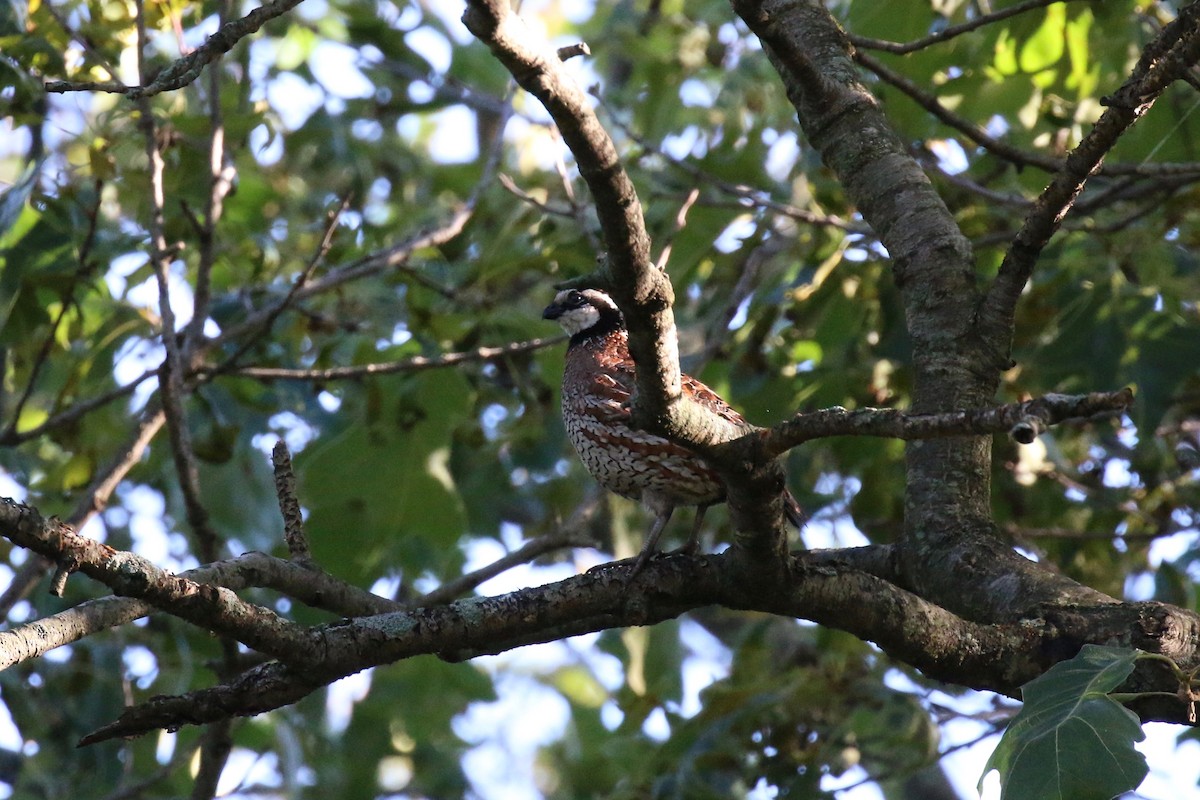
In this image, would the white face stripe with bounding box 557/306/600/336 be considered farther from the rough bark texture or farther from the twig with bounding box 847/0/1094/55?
the twig with bounding box 847/0/1094/55

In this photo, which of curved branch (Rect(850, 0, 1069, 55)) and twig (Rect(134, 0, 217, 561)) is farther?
twig (Rect(134, 0, 217, 561))

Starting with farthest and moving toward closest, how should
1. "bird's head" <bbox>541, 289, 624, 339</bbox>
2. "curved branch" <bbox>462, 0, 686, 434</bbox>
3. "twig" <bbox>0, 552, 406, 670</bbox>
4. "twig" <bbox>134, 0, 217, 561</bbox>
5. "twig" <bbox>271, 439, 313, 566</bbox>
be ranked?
"bird's head" <bbox>541, 289, 624, 339</bbox>
"twig" <bbox>134, 0, 217, 561</bbox>
"twig" <bbox>271, 439, 313, 566</bbox>
"twig" <bbox>0, 552, 406, 670</bbox>
"curved branch" <bbox>462, 0, 686, 434</bbox>

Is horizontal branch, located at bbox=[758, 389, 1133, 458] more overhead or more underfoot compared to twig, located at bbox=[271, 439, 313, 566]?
more underfoot

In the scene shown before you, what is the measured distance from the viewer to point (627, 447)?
188 inches

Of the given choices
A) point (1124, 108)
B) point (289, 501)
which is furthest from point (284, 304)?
point (1124, 108)

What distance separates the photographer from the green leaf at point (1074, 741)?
7.97 feet

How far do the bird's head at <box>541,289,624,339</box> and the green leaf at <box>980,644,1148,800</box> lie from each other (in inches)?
143

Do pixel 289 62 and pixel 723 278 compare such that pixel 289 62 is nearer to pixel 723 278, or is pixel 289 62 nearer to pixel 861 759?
pixel 723 278

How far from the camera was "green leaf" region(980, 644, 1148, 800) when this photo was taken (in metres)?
2.43

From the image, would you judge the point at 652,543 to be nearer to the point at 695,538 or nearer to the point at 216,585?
the point at 695,538

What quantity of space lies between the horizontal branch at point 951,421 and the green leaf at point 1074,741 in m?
0.56

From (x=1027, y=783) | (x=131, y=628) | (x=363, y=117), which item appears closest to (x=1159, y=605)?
(x=1027, y=783)

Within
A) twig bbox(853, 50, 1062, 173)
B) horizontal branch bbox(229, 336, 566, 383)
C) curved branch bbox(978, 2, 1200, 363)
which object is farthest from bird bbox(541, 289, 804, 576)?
curved branch bbox(978, 2, 1200, 363)

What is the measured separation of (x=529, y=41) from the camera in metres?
2.17
